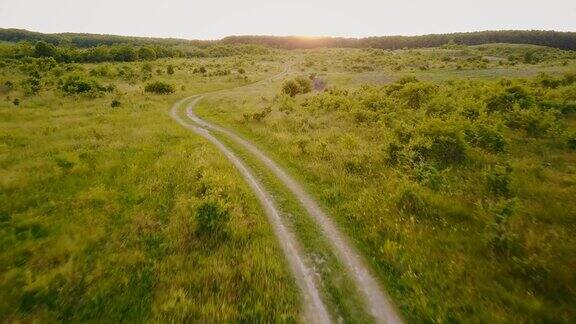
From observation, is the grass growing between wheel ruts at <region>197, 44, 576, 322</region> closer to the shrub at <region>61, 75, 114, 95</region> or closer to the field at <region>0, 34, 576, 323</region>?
the field at <region>0, 34, 576, 323</region>

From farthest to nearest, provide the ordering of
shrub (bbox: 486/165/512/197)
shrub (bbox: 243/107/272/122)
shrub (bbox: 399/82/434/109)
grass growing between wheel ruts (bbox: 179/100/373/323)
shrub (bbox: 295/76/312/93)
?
shrub (bbox: 295/76/312/93)
shrub (bbox: 399/82/434/109)
shrub (bbox: 243/107/272/122)
shrub (bbox: 486/165/512/197)
grass growing between wheel ruts (bbox: 179/100/373/323)

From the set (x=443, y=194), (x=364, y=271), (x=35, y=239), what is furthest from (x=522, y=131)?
(x=35, y=239)

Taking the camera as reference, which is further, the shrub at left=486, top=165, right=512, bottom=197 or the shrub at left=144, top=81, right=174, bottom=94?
the shrub at left=144, top=81, right=174, bottom=94

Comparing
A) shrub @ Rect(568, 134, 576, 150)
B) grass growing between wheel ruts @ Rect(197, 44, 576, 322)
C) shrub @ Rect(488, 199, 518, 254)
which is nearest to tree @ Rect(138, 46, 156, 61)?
grass growing between wheel ruts @ Rect(197, 44, 576, 322)

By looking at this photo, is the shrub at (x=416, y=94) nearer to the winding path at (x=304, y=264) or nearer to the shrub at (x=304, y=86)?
the shrub at (x=304, y=86)

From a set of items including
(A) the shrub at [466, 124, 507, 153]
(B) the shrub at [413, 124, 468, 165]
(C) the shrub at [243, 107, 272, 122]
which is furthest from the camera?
(C) the shrub at [243, 107, 272, 122]

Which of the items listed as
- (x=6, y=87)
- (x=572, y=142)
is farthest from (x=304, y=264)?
(x=6, y=87)

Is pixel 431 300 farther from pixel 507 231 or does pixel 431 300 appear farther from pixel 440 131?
pixel 440 131
